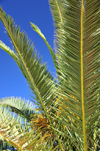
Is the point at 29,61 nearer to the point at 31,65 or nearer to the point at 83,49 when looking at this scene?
the point at 31,65

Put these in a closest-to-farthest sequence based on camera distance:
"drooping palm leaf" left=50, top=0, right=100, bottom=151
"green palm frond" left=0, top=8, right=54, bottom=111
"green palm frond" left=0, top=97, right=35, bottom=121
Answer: "drooping palm leaf" left=50, top=0, right=100, bottom=151 → "green palm frond" left=0, top=8, right=54, bottom=111 → "green palm frond" left=0, top=97, right=35, bottom=121

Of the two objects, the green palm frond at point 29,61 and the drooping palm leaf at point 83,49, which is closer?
the drooping palm leaf at point 83,49

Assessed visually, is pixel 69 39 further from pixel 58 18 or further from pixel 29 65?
pixel 58 18

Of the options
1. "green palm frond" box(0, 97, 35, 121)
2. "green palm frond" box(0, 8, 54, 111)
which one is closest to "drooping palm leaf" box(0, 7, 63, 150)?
"green palm frond" box(0, 8, 54, 111)

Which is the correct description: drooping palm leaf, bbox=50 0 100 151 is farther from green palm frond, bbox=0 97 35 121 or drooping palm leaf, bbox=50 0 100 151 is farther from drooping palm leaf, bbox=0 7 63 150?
green palm frond, bbox=0 97 35 121

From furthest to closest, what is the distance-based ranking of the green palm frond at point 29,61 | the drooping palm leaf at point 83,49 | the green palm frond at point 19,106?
the green palm frond at point 19,106, the green palm frond at point 29,61, the drooping palm leaf at point 83,49

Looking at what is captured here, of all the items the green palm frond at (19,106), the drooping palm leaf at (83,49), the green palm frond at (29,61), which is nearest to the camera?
the drooping palm leaf at (83,49)

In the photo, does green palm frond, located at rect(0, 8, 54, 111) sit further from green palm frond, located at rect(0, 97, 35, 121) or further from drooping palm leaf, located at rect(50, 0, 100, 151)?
green palm frond, located at rect(0, 97, 35, 121)

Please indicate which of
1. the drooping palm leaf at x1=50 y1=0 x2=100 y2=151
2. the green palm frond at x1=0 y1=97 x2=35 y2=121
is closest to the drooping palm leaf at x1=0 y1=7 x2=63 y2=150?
the drooping palm leaf at x1=50 y1=0 x2=100 y2=151

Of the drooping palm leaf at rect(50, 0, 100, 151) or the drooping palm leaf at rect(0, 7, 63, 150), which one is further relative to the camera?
the drooping palm leaf at rect(0, 7, 63, 150)

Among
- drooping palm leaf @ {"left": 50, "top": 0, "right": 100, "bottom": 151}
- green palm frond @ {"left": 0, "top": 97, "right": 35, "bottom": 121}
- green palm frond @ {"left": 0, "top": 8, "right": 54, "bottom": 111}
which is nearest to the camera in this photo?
drooping palm leaf @ {"left": 50, "top": 0, "right": 100, "bottom": 151}

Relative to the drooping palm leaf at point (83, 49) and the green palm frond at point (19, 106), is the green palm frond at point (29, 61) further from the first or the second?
the green palm frond at point (19, 106)

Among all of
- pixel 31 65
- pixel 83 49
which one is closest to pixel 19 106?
pixel 31 65

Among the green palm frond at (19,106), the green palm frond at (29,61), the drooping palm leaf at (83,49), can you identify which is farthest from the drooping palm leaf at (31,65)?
the green palm frond at (19,106)
